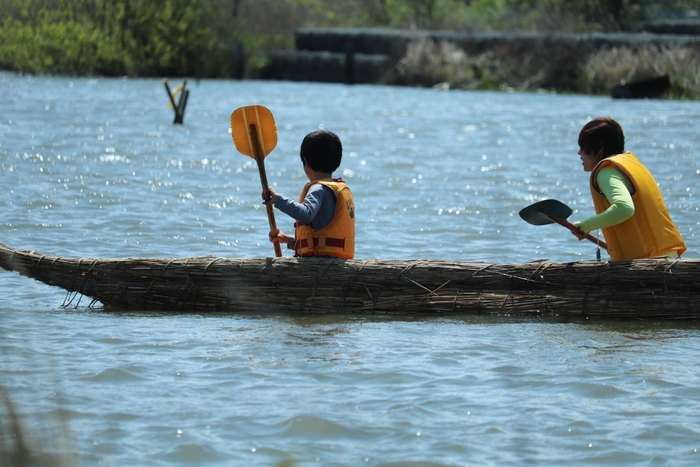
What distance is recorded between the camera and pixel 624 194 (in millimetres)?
6719

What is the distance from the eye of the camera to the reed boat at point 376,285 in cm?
687

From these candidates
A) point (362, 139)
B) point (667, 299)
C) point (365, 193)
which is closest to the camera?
point (667, 299)

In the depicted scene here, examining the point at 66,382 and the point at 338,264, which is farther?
the point at 338,264

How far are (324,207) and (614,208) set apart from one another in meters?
1.84

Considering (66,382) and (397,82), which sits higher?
(397,82)

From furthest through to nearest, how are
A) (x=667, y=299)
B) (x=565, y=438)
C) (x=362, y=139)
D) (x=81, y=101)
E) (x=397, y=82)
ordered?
1. (x=397, y=82)
2. (x=81, y=101)
3. (x=362, y=139)
4. (x=667, y=299)
5. (x=565, y=438)

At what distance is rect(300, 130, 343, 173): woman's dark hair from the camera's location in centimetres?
692

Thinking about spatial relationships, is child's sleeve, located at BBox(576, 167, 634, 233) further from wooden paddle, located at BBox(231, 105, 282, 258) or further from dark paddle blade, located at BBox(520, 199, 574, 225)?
wooden paddle, located at BBox(231, 105, 282, 258)

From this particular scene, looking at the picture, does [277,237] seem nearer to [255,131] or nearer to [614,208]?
[255,131]

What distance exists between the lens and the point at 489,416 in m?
5.07

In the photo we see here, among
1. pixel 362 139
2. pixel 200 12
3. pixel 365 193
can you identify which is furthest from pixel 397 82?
pixel 365 193

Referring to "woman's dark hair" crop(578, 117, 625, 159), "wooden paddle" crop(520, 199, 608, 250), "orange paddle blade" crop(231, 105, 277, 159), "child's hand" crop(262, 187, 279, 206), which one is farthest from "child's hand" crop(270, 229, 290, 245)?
"woman's dark hair" crop(578, 117, 625, 159)

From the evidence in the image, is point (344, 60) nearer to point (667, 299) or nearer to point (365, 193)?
point (365, 193)

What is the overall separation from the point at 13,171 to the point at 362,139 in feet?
28.6
